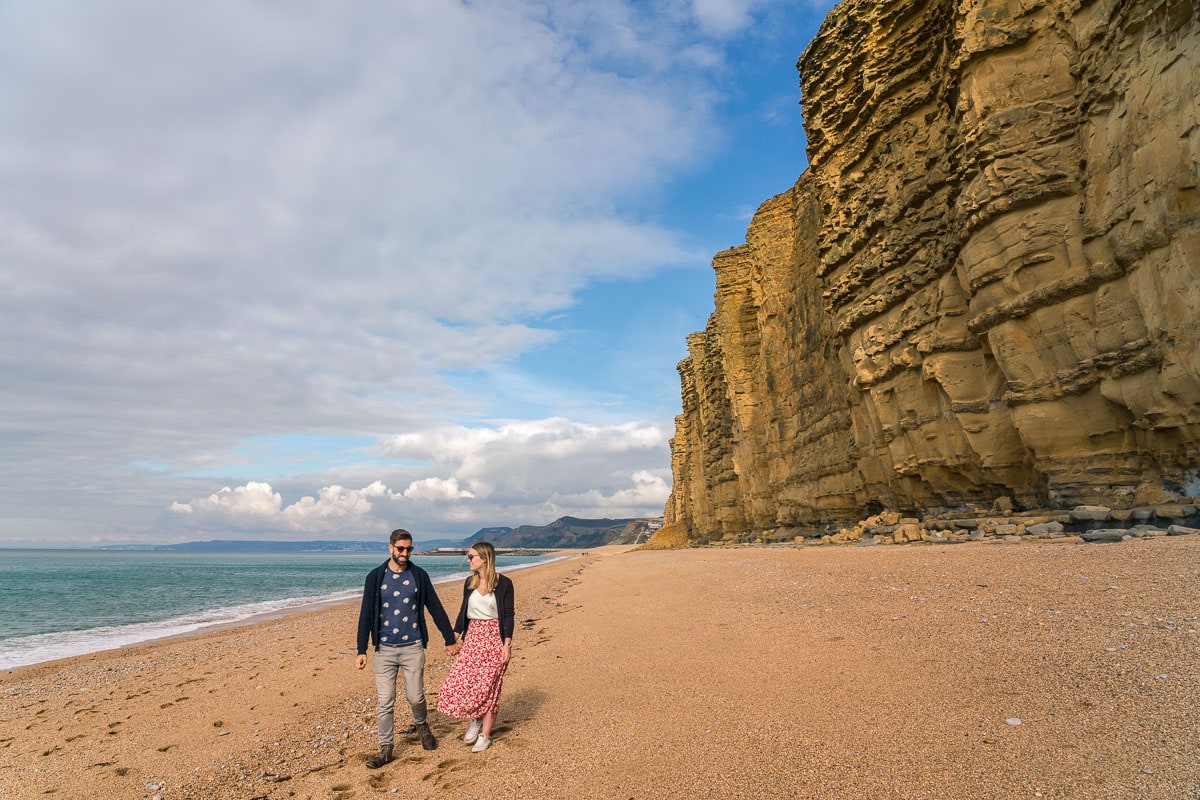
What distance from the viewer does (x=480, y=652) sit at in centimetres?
546

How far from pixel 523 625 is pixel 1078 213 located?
14.2 meters

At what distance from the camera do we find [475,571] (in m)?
5.66

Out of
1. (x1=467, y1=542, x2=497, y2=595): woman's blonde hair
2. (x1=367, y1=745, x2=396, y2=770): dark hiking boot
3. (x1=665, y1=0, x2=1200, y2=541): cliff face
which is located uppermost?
(x1=665, y1=0, x2=1200, y2=541): cliff face

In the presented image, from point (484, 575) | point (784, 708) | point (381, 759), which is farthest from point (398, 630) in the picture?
point (784, 708)

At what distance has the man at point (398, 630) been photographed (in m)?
5.37

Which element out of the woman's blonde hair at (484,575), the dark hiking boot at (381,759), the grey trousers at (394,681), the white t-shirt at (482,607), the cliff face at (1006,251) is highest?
the cliff face at (1006,251)

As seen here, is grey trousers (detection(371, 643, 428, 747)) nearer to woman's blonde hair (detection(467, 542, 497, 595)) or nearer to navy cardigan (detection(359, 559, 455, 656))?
navy cardigan (detection(359, 559, 455, 656))

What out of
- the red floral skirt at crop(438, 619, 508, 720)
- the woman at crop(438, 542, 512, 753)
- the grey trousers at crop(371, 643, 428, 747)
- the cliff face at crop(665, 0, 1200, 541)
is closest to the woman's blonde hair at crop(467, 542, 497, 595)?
the woman at crop(438, 542, 512, 753)

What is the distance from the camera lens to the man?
17.6 ft

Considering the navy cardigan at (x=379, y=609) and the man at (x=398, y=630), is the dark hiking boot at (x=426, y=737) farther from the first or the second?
the navy cardigan at (x=379, y=609)

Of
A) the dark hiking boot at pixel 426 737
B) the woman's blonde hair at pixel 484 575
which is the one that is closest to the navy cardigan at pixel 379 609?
the woman's blonde hair at pixel 484 575

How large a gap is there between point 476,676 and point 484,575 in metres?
0.88

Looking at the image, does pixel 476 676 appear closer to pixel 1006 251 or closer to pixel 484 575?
pixel 484 575

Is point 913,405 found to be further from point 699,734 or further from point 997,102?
point 699,734
